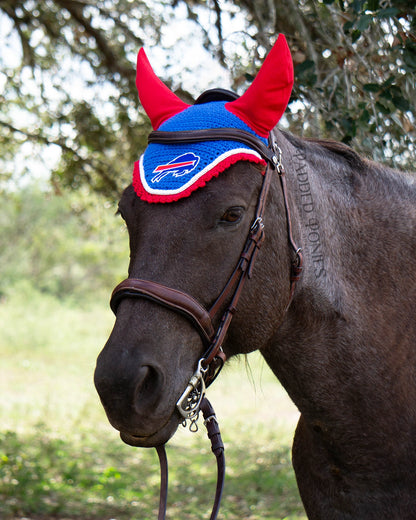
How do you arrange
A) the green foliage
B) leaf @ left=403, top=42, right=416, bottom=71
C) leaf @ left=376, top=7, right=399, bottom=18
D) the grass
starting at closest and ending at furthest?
1. leaf @ left=376, top=7, right=399, bottom=18
2. leaf @ left=403, top=42, right=416, bottom=71
3. the grass
4. the green foliage

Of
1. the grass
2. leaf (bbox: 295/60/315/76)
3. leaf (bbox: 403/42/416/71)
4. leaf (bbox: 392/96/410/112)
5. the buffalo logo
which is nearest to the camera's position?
the buffalo logo

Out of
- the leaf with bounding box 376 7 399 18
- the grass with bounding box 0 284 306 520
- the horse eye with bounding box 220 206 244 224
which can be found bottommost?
the grass with bounding box 0 284 306 520

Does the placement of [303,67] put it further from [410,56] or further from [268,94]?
[268,94]

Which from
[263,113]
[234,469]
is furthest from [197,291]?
[234,469]

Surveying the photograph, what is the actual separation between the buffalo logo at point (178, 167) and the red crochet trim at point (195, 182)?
0.06 metres

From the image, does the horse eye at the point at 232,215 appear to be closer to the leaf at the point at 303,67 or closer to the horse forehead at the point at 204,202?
the horse forehead at the point at 204,202

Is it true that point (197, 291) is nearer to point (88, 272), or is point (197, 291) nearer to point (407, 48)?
point (407, 48)

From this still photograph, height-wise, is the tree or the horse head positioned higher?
the tree

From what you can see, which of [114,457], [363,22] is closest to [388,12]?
[363,22]

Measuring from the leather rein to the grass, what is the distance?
346 millimetres

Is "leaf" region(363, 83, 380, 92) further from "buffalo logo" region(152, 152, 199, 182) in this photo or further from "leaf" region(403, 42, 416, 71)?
"buffalo logo" region(152, 152, 199, 182)

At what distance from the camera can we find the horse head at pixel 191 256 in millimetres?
1745

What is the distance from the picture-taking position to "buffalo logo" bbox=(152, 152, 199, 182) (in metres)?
1.93

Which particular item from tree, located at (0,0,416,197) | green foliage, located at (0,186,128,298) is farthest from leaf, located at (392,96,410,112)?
green foliage, located at (0,186,128,298)
